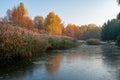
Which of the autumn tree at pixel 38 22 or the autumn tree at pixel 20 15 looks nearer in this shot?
the autumn tree at pixel 20 15

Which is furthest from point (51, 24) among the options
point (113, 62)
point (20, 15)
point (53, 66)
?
point (53, 66)

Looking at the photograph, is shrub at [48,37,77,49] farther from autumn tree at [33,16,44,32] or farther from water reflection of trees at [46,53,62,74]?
autumn tree at [33,16,44,32]

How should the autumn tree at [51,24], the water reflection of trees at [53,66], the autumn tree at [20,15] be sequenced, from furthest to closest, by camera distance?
the autumn tree at [51,24]
the autumn tree at [20,15]
the water reflection of trees at [53,66]

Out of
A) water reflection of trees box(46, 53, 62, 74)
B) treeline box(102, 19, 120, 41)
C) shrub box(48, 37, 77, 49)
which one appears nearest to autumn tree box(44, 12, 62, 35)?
treeline box(102, 19, 120, 41)

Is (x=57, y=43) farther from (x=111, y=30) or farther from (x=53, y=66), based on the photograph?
(x=111, y=30)

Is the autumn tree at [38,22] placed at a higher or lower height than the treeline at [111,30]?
higher

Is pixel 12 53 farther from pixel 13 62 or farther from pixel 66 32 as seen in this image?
pixel 66 32

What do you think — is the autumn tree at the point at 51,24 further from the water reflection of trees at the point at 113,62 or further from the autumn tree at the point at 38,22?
the water reflection of trees at the point at 113,62

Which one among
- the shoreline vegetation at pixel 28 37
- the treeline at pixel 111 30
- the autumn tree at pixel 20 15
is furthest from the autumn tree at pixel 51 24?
the treeline at pixel 111 30

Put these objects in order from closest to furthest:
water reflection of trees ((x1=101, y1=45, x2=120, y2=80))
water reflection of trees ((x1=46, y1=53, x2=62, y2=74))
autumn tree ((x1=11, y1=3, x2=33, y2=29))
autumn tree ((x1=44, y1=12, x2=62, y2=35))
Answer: water reflection of trees ((x1=101, y1=45, x2=120, y2=80)) < water reflection of trees ((x1=46, y1=53, x2=62, y2=74)) < autumn tree ((x1=11, y1=3, x2=33, y2=29)) < autumn tree ((x1=44, y1=12, x2=62, y2=35))

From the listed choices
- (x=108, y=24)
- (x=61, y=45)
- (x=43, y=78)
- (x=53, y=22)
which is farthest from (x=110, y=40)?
(x=43, y=78)

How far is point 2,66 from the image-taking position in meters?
11.9

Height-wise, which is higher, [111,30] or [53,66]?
[111,30]

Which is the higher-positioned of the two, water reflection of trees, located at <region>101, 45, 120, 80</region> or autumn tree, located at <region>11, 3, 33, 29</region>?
autumn tree, located at <region>11, 3, 33, 29</region>
